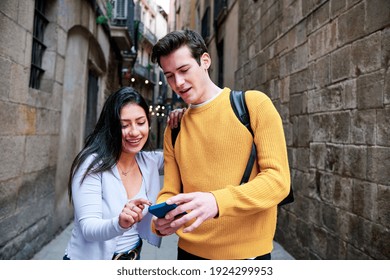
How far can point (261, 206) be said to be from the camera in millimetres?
1143

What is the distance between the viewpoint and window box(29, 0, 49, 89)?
12.7 feet

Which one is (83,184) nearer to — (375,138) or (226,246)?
(226,246)

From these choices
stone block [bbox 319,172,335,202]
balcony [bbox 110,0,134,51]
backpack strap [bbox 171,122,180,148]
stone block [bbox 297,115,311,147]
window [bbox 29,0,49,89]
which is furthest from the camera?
balcony [bbox 110,0,134,51]

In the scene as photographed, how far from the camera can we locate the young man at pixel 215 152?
1.21 meters

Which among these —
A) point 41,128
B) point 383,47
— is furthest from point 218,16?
point 383,47

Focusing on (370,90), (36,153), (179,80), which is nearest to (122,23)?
(36,153)

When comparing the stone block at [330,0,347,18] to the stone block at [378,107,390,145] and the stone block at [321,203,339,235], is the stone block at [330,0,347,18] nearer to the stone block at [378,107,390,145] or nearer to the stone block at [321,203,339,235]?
the stone block at [378,107,390,145]

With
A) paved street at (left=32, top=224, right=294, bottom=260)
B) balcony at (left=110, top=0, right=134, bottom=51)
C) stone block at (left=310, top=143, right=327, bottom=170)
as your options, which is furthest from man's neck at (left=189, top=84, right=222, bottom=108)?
balcony at (left=110, top=0, right=134, bottom=51)

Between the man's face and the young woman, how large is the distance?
0.65 ft

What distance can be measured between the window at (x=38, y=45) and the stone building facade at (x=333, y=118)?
9.85 ft

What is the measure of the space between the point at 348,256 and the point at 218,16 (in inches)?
299

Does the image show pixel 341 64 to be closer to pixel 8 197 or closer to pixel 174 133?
pixel 174 133

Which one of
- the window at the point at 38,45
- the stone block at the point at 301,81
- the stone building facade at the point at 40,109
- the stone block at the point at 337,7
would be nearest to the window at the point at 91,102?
the stone building facade at the point at 40,109

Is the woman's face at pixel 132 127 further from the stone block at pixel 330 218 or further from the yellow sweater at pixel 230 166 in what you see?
the stone block at pixel 330 218
